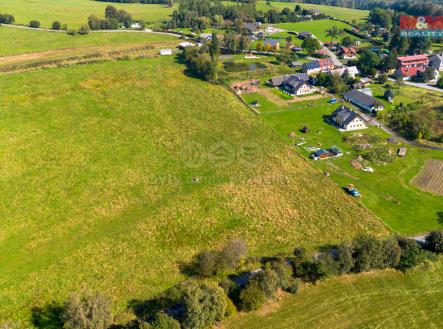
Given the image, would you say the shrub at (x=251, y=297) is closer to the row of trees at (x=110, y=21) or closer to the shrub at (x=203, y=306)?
the shrub at (x=203, y=306)

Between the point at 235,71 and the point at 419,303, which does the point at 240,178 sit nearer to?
the point at 419,303

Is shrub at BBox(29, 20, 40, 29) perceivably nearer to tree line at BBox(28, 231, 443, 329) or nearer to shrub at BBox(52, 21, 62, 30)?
shrub at BBox(52, 21, 62, 30)

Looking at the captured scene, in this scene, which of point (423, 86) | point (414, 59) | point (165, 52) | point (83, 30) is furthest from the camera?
point (83, 30)

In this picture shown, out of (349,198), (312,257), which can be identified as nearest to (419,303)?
(312,257)

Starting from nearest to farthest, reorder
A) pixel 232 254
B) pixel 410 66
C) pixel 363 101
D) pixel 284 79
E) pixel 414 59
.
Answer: pixel 232 254 → pixel 363 101 → pixel 284 79 → pixel 410 66 → pixel 414 59

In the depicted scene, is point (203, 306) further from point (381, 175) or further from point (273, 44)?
point (273, 44)

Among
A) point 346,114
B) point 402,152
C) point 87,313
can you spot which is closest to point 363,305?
point 87,313
